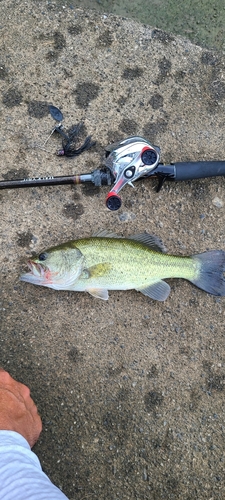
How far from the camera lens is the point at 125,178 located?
2578mm

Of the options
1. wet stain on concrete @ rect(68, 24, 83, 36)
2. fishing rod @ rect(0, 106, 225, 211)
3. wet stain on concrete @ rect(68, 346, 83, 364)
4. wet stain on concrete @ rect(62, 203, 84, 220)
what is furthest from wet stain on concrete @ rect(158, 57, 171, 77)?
wet stain on concrete @ rect(68, 346, 83, 364)

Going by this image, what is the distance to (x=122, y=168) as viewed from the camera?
102 inches

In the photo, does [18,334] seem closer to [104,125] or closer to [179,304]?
[179,304]

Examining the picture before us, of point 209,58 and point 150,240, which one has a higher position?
point 209,58

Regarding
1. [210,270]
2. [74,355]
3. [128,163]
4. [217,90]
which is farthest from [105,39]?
[74,355]

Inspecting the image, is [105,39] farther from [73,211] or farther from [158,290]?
[158,290]

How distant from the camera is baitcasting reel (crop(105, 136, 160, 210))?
2545 mm

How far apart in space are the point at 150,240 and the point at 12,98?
4.61ft

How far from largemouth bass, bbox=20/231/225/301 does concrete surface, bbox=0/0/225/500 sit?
5.8 inches

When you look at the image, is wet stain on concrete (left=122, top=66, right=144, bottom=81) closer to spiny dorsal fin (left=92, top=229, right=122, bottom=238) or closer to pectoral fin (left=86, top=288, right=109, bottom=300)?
spiny dorsal fin (left=92, top=229, right=122, bottom=238)

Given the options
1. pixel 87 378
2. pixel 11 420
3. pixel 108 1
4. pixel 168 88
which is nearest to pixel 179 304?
pixel 87 378

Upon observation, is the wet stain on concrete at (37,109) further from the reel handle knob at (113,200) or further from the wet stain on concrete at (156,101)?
the reel handle knob at (113,200)

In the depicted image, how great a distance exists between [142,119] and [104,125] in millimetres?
291

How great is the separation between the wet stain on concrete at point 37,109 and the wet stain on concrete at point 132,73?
650 millimetres
